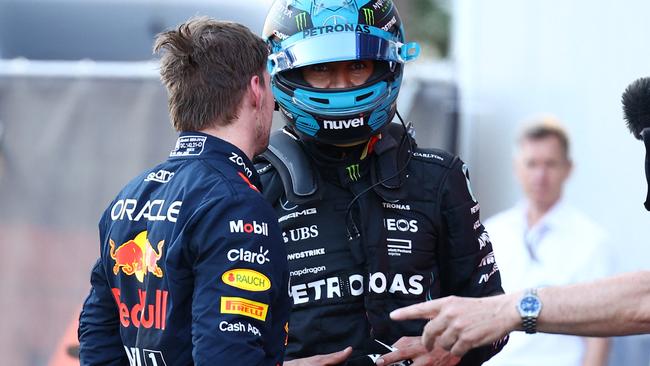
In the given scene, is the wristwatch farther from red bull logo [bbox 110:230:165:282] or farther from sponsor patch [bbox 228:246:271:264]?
red bull logo [bbox 110:230:165:282]

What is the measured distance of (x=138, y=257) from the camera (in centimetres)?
277

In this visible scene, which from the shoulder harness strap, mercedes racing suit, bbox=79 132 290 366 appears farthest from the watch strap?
the shoulder harness strap

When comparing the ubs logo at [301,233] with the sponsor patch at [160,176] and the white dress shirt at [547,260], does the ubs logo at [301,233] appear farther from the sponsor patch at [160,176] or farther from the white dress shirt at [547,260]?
the white dress shirt at [547,260]

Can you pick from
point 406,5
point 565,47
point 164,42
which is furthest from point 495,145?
point 406,5

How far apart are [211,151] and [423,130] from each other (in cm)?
375

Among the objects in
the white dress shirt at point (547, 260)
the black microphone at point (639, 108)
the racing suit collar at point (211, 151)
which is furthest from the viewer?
the white dress shirt at point (547, 260)

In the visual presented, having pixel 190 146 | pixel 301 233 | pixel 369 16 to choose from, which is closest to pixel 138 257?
pixel 190 146

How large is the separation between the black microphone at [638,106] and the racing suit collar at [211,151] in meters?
1.03

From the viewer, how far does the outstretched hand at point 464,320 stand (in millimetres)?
2773

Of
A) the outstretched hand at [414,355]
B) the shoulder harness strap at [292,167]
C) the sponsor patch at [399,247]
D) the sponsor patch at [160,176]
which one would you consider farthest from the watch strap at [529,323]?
the sponsor patch at [160,176]

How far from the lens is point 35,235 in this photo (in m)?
6.22

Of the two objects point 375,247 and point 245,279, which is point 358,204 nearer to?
point 375,247

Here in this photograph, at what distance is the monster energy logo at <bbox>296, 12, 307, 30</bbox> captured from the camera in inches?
125

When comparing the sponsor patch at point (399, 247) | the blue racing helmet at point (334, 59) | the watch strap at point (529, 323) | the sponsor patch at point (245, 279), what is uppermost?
the blue racing helmet at point (334, 59)
